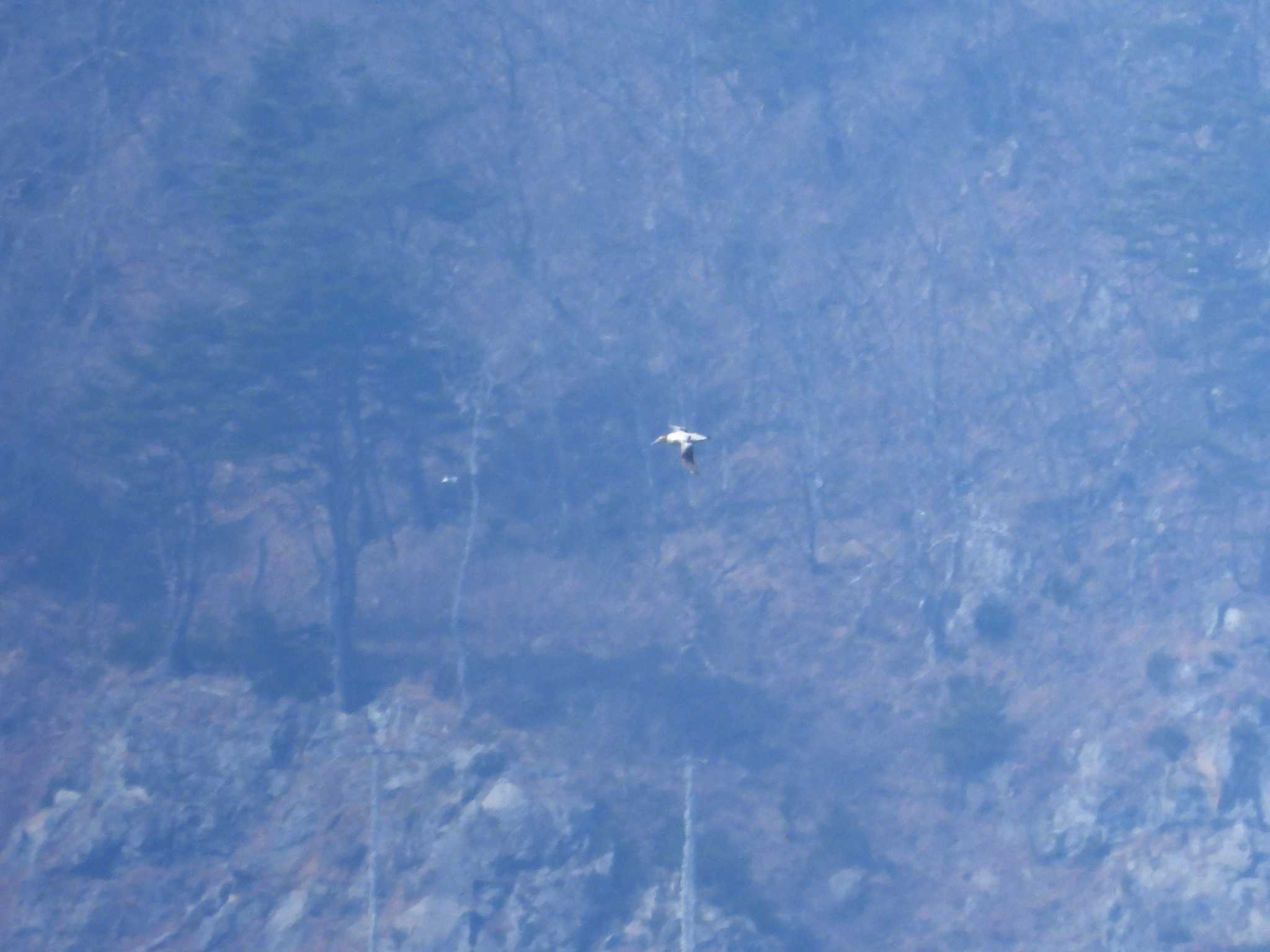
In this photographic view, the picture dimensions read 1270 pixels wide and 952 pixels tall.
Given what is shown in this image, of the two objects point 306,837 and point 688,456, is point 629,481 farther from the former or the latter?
point 688,456

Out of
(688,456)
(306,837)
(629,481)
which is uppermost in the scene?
Answer: (629,481)

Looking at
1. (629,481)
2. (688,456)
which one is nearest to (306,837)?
(629,481)

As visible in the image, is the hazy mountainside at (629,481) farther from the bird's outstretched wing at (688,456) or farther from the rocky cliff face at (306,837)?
the bird's outstretched wing at (688,456)

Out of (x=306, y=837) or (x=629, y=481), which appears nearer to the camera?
(x=306, y=837)

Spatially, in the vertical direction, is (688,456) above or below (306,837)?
above

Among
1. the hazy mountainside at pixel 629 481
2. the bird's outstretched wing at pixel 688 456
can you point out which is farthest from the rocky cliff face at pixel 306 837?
the bird's outstretched wing at pixel 688 456


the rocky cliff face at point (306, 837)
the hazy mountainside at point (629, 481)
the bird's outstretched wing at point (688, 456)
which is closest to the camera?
the bird's outstretched wing at point (688, 456)

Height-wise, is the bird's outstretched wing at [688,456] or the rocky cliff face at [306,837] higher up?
the bird's outstretched wing at [688,456]

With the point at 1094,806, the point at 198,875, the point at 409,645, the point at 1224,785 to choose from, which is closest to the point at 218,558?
the point at 409,645
